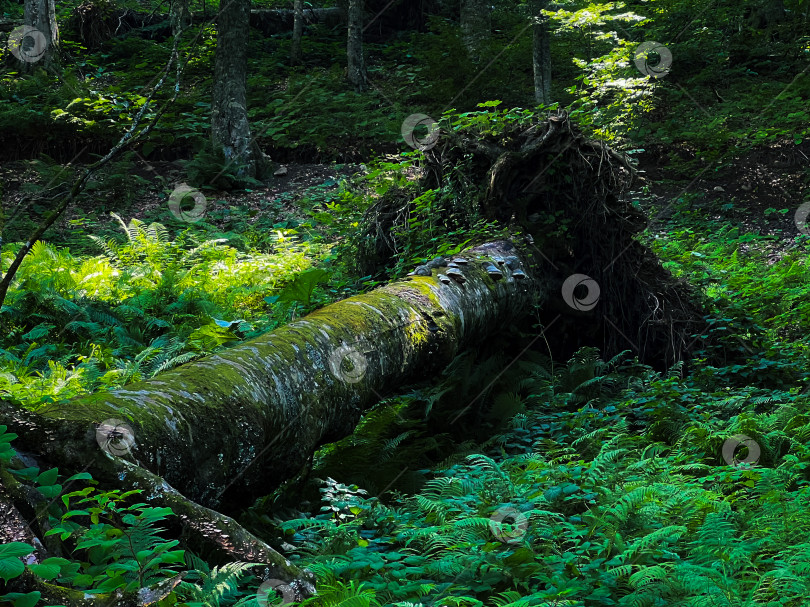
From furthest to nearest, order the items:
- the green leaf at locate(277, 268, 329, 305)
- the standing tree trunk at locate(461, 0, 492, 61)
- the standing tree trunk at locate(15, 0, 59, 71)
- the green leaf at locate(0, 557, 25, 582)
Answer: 1. the standing tree trunk at locate(461, 0, 492, 61)
2. the standing tree trunk at locate(15, 0, 59, 71)
3. the green leaf at locate(277, 268, 329, 305)
4. the green leaf at locate(0, 557, 25, 582)

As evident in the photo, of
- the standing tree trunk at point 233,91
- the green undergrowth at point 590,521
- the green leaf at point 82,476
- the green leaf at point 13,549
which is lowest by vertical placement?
the green undergrowth at point 590,521

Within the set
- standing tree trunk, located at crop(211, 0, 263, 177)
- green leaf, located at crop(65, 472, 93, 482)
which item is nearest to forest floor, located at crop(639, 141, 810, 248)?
standing tree trunk, located at crop(211, 0, 263, 177)

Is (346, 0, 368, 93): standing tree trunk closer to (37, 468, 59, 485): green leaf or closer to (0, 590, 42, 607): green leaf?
(37, 468, 59, 485): green leaf

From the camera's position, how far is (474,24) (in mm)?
15773

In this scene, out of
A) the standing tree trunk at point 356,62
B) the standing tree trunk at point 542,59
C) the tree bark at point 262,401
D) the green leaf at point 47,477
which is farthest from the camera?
the standing tree trunk at point 356,62

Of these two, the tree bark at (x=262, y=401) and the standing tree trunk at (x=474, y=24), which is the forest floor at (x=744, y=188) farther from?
the tree bark at (x=262, y=401)

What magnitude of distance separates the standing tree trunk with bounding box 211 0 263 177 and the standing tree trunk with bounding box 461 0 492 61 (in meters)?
5.78

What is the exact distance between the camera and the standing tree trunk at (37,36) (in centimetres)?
1383

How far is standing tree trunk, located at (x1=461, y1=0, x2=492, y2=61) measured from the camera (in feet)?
51.5

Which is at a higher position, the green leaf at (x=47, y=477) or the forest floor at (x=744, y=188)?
the forest floor at (x=744, y=188)

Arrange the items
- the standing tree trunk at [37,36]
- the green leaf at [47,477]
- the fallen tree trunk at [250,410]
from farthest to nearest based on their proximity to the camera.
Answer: the standing tree trunk at [37,36], the fallen tree trunk at [250,410], the green leaf at [47,477]

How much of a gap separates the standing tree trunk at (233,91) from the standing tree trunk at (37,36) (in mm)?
4574

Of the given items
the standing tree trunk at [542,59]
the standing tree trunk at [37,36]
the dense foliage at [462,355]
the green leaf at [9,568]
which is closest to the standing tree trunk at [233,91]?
the dense foliage at [462,355]

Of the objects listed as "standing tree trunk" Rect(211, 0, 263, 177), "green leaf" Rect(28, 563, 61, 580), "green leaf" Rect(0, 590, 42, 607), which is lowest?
"green leaf" Rect(0, 590, 42, 607)
